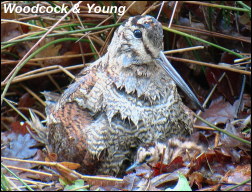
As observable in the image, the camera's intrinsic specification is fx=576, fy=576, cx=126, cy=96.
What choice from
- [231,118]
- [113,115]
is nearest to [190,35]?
[231,118]

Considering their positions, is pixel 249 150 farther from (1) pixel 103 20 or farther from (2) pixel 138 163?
(1) pixel 103 20

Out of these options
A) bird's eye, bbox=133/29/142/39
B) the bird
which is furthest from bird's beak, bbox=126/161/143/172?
bird's eye, bbox=133/29/142/39

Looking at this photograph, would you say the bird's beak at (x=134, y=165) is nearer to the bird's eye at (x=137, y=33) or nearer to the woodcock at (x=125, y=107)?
the woodcock at (x=125, y=107)

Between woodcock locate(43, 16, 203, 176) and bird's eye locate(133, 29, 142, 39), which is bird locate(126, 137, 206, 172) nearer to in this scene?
woodcock locate(43, 16, 203, 176)

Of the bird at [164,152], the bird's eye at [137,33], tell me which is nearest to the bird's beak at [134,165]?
the bird at [164,152]

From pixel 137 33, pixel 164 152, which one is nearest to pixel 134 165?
pixel 164 152

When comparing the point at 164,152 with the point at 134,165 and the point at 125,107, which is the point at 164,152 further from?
the point at 125,107
